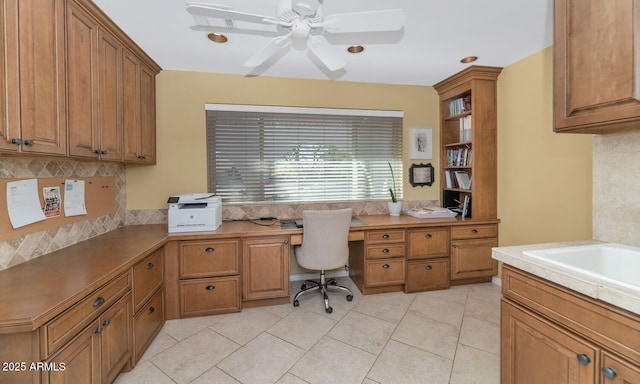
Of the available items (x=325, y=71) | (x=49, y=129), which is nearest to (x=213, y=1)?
(x=49, y=129)

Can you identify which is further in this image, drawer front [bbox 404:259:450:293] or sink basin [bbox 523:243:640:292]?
drawer front [bbox 404:259:450:293]

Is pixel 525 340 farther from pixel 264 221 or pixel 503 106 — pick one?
pixel 503 106

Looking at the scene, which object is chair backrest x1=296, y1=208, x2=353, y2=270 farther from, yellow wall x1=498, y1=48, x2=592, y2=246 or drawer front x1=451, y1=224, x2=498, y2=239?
yellow wall x1=498, y1=48, x2=592, y2=246

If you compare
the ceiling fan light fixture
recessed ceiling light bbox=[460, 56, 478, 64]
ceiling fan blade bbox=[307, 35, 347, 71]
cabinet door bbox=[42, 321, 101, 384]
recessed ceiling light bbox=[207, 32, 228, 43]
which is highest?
recessed ceiling light bbox=[460, 56, 478, 64]

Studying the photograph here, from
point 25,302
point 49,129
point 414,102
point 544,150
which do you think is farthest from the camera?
point 414,102

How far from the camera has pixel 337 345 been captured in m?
2.05

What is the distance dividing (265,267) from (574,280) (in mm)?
2156

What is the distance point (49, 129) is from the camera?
1426mm

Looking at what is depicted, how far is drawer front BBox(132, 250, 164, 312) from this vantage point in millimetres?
1822

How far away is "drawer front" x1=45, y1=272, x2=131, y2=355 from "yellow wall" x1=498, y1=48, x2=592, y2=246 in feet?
11.1

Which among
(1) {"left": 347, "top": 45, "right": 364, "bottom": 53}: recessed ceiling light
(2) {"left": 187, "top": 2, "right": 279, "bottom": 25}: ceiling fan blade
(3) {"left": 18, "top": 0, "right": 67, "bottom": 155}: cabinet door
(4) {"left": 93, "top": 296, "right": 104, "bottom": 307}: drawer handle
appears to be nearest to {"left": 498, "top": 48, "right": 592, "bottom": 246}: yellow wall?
(1) {"left": 347, "top": 45, "right": 364, "bottom": 53}: recessed ceiling light

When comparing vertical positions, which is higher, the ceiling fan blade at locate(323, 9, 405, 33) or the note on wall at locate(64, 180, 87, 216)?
the ceiling fan blade at locate(323, 9, 405, 33)

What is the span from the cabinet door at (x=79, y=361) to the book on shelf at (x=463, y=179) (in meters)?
3.50

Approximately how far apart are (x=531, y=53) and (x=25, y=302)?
13.0 feet
